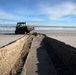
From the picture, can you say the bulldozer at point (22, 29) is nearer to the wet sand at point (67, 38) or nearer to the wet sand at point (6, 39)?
the wet sand at point (67, 38)

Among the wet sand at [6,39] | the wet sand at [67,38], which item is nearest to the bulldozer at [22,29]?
the wet sand at [67,38]

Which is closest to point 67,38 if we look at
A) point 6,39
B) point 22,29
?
point 6,39

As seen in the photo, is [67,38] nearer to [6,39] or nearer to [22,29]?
[6,39]

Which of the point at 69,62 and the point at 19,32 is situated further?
the point at 19,32

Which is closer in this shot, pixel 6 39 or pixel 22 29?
pixel 6 39

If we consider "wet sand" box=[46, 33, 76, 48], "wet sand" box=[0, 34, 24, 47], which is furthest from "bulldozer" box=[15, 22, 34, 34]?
"wet sand" box=[0, 34, 24, 47]

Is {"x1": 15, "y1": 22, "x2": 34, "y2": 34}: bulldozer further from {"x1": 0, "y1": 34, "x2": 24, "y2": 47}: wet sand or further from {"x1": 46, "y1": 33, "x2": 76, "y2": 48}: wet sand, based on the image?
{"x1": 0, "y1": 34, "x2": 24, "y2": 47}: wet sand

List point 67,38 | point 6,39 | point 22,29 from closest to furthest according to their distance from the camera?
point 6,39
point 67,38
point 22,29

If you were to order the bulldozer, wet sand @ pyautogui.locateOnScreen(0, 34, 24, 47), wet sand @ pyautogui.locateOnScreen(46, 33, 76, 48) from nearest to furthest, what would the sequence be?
wet sand @ pyautogui.locateOnScreen(0, 34, 24, 47)
wet sand @ pyautogui.locateOnScreen(46, 33, 76, 48)
the bulldozer

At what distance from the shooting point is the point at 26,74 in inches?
321

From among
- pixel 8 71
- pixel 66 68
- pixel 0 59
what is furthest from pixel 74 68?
pixel 0 59

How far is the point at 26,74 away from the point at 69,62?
291cm

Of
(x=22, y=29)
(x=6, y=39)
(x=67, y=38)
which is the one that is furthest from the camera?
(x=22, y=29)

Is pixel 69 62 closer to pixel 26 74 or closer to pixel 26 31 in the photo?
pixel 26 74
